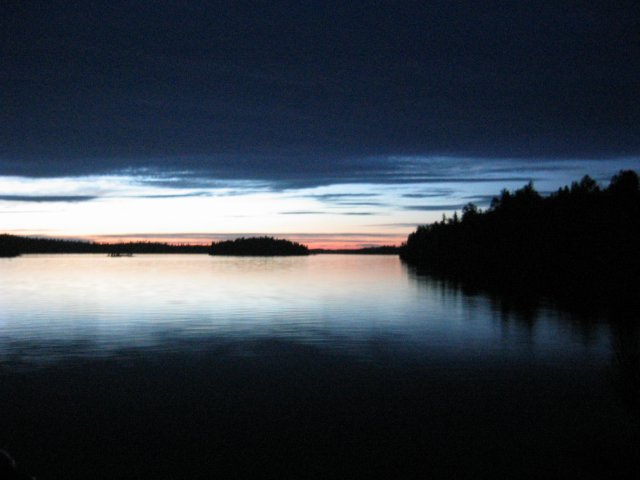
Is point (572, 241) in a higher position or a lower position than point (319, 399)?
higher

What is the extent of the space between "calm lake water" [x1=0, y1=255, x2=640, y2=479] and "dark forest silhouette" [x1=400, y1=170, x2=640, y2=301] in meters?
37.2

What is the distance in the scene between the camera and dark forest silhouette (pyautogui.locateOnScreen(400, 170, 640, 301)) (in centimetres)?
8600

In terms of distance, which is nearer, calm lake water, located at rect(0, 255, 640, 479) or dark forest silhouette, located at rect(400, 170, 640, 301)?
calm lake water, located at rect(0, 255, 640, 479)

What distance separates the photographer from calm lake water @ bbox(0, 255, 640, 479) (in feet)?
48.8

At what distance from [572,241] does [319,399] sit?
338 ft

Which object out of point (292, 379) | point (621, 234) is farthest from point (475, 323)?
point (621, 234)

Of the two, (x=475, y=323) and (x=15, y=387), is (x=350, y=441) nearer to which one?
(x=15, y=387)

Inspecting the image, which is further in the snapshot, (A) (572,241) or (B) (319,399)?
(A) (572,241)

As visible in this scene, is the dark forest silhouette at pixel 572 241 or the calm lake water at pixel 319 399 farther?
the dark forest silhouette at pixel 572 241

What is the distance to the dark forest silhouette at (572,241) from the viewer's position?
86.0m

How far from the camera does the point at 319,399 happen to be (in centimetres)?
2098

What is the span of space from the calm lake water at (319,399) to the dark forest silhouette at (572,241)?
122ft

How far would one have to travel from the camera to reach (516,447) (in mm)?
15664

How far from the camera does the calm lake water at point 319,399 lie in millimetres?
14867
